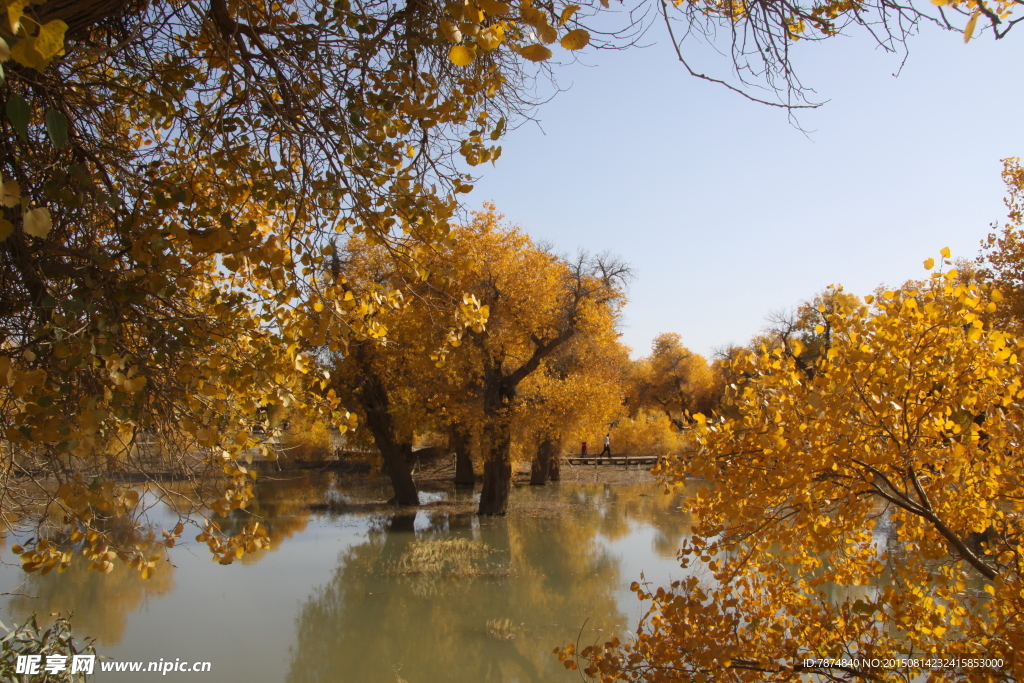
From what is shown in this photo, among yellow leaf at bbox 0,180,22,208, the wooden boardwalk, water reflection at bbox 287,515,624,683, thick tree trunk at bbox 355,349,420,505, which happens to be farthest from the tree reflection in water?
the wooden boardwalk

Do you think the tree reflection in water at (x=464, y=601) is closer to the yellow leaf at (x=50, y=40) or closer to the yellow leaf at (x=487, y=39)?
the yellow leaf at (x=487, y=39)

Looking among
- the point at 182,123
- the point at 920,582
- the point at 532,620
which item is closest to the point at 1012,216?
the point at 532,620

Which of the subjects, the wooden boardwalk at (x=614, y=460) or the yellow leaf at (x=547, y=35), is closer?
the yellow leaf at (x=547, y=35)

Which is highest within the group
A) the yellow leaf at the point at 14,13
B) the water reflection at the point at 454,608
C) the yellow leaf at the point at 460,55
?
the yellow leaf at the point at 460,55

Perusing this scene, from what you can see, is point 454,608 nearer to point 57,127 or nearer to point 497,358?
point 497,358

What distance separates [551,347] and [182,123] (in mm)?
11153

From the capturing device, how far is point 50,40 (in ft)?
4.25

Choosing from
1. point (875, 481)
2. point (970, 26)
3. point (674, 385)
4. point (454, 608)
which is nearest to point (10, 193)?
point (970, 26)

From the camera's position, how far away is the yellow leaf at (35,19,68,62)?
129cm

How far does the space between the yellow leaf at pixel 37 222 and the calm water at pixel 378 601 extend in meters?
4.50

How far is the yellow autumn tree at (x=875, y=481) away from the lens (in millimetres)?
2832

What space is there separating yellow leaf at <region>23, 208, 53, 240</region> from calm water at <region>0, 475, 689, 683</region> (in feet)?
14.8

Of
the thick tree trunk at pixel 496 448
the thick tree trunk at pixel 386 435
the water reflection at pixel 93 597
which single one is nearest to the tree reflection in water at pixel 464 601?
the thick tree trunk at pixel 496 448

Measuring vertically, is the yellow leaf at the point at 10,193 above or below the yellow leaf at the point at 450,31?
below
